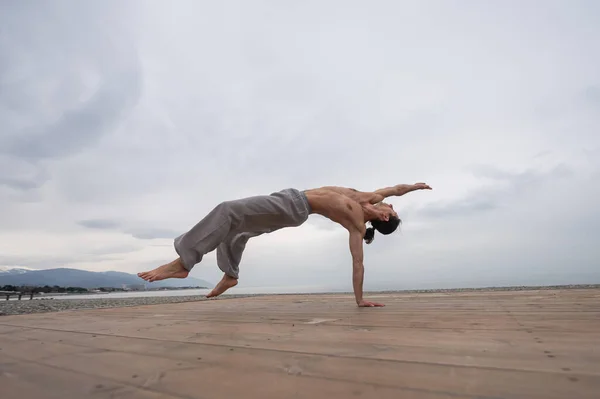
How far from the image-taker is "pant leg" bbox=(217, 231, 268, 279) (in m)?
4.59

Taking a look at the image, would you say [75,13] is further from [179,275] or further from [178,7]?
[179,275]

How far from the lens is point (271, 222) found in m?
3.92

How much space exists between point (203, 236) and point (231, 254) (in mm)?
1204

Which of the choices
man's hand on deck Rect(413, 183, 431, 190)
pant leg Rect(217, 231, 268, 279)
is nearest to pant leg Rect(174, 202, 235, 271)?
pant leg Rect(217, 231, 268, 279)

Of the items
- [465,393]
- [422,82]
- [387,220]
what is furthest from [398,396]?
[422,82]

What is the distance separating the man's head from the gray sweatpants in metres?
0.96

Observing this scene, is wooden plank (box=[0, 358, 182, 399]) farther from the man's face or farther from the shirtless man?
the man's face

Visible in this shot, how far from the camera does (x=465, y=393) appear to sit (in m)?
0.82

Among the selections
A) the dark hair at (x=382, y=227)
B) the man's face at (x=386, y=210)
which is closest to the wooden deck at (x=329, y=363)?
the man's face at (x=386, y=210)

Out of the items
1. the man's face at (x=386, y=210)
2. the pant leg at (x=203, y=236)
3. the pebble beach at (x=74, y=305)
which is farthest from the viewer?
the pebble beach at (x=74, y=305)

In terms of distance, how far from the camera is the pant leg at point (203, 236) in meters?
3.55

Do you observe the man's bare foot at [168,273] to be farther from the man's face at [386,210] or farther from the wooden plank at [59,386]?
the man's face at [386,210]

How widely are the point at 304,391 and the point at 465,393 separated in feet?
1.30

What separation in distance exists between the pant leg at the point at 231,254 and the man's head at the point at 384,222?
1642mm
